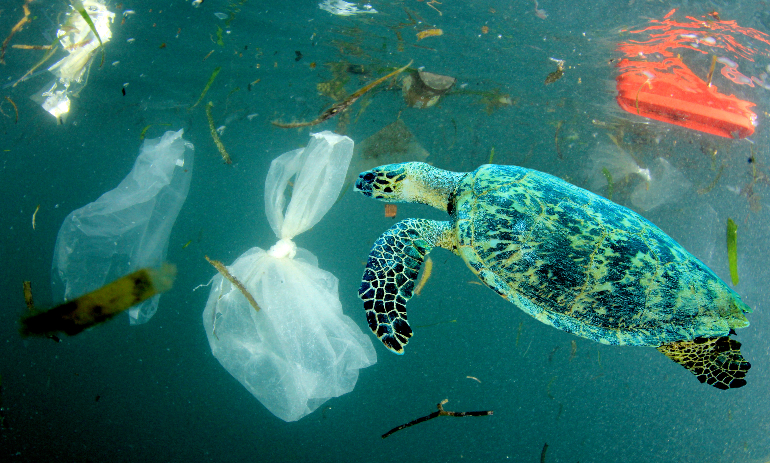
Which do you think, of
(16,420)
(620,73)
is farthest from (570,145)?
(16,420)

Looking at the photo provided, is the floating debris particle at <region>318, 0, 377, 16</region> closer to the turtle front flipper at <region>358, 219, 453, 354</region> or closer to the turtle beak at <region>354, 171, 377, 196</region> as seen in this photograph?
the turtle beak at <region>354, 171, 377, 196</region>

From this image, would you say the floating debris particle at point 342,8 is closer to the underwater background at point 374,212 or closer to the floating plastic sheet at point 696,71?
the underwater background at point 374,212

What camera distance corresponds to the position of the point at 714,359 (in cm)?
169

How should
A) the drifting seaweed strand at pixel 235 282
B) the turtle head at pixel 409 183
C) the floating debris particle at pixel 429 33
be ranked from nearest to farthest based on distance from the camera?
Answer: 1. the drifting seaweed strand at pixel 235 282
2. the turtle head at pixel 409 183
3. the floating debris particle at pixel 429 33

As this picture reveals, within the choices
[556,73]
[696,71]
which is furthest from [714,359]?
[696,71]

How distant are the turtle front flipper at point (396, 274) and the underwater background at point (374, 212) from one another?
1.64 feet

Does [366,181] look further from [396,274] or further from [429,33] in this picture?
[429,33]

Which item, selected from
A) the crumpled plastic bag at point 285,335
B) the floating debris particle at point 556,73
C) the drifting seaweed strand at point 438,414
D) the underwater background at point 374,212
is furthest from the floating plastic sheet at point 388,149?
the drifting seaweed strand at point 438,414

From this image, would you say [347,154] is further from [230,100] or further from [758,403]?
[758,403]

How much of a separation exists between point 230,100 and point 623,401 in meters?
4.42

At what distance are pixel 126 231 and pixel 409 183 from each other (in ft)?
6.94

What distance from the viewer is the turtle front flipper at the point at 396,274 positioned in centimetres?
154

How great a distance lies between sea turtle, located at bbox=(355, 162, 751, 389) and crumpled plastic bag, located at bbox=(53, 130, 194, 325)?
1762 millimetres

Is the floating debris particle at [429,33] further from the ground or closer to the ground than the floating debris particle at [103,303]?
further from the ground
